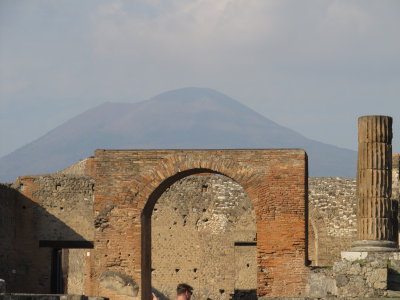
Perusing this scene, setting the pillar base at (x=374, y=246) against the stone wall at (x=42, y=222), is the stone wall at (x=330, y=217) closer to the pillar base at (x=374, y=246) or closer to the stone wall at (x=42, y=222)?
the stone wall at (x=42, y=222)

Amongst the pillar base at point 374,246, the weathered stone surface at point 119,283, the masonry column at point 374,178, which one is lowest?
Answer: the weathered stone surface at point 119,283

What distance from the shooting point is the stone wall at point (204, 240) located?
2855 cm

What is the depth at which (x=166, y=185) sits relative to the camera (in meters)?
22.1

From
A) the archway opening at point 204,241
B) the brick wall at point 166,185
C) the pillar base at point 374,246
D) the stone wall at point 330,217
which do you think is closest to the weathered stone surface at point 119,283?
the brick wall at point 166,185

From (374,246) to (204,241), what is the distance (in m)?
8.16

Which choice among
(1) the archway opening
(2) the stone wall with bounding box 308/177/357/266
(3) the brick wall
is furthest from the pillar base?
(2) the stone wall with bounding box 308/177/357/266

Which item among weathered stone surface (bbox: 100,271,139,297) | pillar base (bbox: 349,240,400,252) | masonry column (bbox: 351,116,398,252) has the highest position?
masonry column (bbox: 351,116,398,252)

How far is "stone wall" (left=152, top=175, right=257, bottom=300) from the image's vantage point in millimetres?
28547

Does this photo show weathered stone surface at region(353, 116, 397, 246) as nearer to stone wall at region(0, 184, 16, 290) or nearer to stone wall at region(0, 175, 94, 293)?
stone wall at region(0, 175, 94, 293)

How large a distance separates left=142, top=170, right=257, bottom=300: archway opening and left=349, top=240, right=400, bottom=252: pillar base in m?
7.40

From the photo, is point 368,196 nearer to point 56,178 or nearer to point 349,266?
point 349,266

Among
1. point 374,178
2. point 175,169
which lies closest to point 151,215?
point 175,169

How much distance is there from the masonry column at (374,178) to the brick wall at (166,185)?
125 centimetres

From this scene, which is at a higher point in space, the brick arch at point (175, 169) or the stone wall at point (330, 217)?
the brick arch at point (175, 169)
